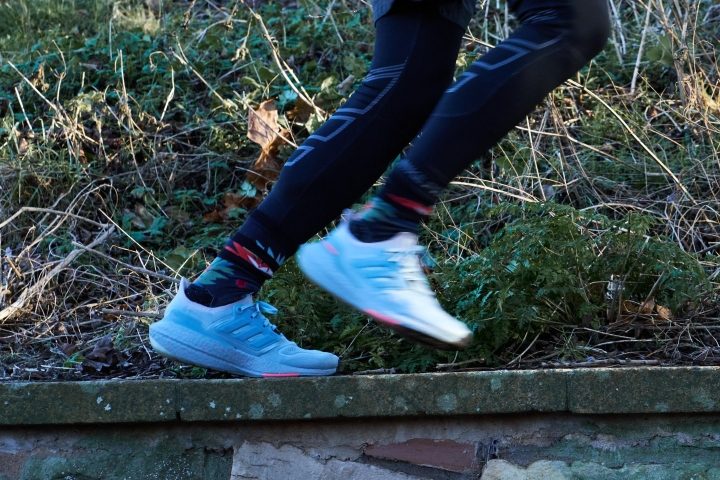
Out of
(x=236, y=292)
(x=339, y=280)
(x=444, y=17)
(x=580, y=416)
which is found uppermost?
(x=444, y=17)

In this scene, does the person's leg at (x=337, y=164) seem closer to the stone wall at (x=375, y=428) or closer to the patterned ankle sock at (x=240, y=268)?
the patterned ankle sock at (x=240, y=268)

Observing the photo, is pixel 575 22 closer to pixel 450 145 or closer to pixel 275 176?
pixel 450 145

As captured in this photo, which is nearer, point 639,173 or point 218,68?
point 639,173

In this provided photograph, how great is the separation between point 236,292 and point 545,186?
4.93 feet

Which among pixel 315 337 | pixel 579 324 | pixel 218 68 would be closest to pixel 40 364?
pixel 315 337

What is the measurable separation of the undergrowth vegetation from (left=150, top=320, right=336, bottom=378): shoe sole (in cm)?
20

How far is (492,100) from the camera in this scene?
4.97ft

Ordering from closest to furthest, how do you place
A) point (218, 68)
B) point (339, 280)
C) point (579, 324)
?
point (339, 280), point (579, 324), point (218, 68)

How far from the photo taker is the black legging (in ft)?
4.96

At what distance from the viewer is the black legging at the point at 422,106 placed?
1.51 metres

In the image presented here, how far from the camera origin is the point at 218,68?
3947 millimetres

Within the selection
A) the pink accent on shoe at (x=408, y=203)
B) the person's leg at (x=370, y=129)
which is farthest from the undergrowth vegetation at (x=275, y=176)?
the pink accent on shoe at (x=408, y=203)

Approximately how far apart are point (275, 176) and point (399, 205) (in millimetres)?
1829

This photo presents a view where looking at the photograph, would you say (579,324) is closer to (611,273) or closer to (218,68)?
(611,273)
